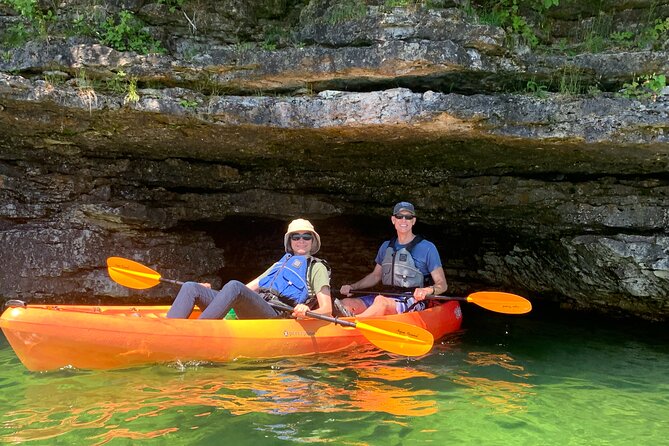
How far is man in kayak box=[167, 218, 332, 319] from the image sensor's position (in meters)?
5.25

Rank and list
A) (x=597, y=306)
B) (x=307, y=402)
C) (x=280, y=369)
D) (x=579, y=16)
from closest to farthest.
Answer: (x=307, y=402)
(x=280, y=369)
(x=579, y=16)
(x=597, y=306)

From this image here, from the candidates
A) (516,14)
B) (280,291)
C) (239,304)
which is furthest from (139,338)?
(516,14)

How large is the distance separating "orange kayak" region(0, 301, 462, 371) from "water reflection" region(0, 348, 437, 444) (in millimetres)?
108

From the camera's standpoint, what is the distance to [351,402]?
4.16m

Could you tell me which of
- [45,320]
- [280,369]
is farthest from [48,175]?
[280,369]

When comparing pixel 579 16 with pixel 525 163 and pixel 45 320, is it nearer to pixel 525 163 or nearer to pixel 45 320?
pixel 525 163

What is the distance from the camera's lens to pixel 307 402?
4109 millimetres

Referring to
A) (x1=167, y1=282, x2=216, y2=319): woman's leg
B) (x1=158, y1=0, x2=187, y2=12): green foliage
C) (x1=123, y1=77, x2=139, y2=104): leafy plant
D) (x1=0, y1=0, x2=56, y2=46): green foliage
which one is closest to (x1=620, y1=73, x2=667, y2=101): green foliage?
(x1=167, y1=282, x2=216, y2=319): woman's leg

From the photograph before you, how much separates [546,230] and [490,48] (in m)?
3.37

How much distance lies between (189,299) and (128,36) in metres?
2.97

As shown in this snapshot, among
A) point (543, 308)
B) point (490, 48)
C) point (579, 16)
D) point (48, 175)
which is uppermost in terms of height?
point (579, 16)

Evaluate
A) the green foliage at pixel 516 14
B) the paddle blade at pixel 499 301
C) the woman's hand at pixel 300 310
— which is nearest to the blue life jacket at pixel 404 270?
the paddle blade at pixel 499 301

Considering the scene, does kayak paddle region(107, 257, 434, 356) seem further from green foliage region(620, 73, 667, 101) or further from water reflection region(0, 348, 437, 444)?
green foliage region(620, 73, 667, 101)

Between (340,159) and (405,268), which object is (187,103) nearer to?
(340,159)
